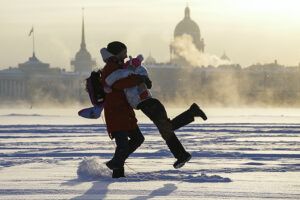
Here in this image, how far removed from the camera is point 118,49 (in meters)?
6.40

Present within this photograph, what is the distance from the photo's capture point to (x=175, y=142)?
6371 millimetres

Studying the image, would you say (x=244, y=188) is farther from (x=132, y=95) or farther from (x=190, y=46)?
(x=190, y=46)

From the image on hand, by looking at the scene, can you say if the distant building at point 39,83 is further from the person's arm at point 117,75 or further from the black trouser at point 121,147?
the person's arm at point 117,75

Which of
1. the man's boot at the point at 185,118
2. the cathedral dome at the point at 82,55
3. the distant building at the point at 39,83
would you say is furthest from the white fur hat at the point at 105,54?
the cathedral dome at the point at 82,55

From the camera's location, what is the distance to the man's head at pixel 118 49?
252 inches

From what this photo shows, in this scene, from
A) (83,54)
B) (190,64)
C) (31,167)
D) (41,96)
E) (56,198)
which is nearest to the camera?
(56,198)

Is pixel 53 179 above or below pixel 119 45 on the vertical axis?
below

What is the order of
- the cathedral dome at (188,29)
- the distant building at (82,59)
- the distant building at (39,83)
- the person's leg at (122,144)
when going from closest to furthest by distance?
the person's leg at (122,144)
the distant building at (39,83)
the cathedral dome at (188,29)
the distant building at (82,59)

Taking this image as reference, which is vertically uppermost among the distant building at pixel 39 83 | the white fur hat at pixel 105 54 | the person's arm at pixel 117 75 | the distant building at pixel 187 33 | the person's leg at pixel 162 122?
the white fur hat at pixel 105 54

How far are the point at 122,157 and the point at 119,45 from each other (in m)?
1.00

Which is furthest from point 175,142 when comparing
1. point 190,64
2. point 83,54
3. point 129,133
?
point 83,54

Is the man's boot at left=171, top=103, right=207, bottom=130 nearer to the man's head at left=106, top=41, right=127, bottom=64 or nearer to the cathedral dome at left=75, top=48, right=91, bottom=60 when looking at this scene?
the man's head at left=106, top=41, right=127, bottom=64

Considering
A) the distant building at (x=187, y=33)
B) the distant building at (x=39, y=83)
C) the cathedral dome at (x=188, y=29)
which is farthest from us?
the cathedral dome at (x=188, y=29)

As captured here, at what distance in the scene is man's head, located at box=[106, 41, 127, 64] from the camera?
639cm
